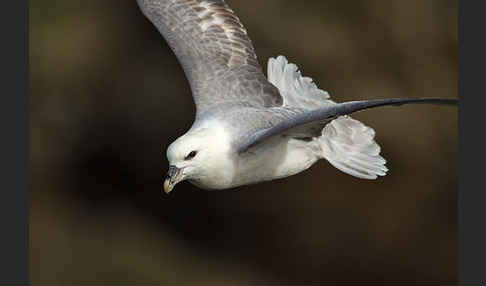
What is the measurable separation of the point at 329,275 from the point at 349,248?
234 millimetres

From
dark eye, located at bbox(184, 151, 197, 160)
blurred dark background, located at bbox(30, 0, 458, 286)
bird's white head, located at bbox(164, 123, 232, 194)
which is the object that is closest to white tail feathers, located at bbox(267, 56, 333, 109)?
bird's white head, located at bbox(164, 123, 232, 194)

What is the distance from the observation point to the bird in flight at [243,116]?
2766 millimetres

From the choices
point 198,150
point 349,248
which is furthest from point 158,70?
point 198,150

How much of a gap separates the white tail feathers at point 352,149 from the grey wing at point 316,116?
0.80 ft

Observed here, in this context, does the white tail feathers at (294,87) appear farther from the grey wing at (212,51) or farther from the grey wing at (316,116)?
the grey wing at (316,116)

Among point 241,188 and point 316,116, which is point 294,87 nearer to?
point 316,116

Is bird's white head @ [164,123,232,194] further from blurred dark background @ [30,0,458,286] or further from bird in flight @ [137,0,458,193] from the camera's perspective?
blurred dark background @ [30,0,458,286]

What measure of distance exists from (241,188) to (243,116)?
178 cm

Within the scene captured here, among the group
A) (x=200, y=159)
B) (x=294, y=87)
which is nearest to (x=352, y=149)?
A: (x=294, y=87)

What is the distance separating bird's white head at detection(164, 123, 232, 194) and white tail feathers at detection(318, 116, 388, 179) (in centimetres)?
49

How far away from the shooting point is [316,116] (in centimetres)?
264

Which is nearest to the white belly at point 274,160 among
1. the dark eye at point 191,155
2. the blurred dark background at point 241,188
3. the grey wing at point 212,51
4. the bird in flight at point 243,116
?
the bird in flight at point 243,116

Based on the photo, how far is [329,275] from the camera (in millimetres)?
4957

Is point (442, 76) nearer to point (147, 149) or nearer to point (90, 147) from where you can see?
point (147, 149)
